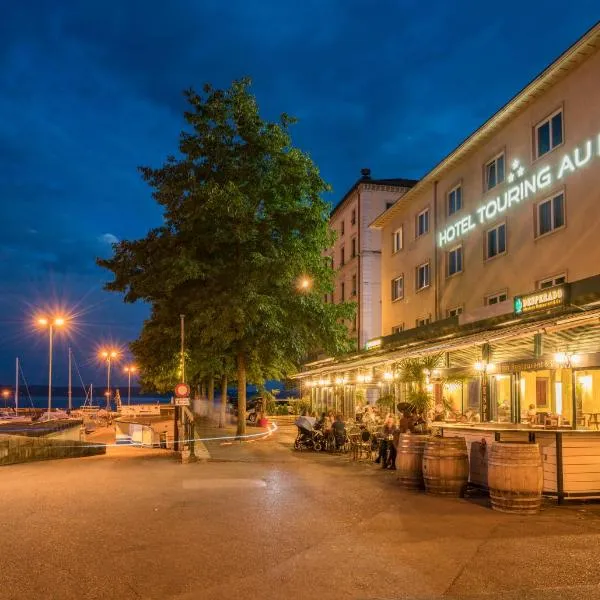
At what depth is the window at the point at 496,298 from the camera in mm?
27111

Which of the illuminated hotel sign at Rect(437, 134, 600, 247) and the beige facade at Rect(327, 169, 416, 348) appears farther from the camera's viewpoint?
the beige facade at Rect(327, 169, 416, 348)

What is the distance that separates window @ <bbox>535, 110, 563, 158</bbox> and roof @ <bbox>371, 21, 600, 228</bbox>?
104 centimetres

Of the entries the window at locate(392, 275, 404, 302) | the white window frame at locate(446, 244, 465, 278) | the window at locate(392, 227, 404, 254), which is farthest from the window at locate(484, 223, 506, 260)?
the window at locate(392, 227, 404, 254)

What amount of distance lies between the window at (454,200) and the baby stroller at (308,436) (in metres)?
12.5

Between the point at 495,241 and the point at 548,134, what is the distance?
4.89 m

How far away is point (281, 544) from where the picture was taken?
8984 millimetres

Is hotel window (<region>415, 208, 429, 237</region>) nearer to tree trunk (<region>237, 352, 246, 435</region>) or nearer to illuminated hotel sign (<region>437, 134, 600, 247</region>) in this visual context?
illuminated hotel sign (<region>437, 134, 600, 247</region>)

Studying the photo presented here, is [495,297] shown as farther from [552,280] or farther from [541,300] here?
[541,300]

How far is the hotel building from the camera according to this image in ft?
51.5

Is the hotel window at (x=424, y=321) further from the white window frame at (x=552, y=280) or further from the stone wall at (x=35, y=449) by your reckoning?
the stone wall at (x=35, y=449)

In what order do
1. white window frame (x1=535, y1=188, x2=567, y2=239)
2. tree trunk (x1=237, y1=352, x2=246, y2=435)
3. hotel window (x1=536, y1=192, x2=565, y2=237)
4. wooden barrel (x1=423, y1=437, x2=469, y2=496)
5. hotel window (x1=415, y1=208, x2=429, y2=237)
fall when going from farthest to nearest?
hotel window (x1=415, y1=208, x2=429, y2=237), tree trunk (x1=237, y1=352, x2=246, y2=435), hotel window (x1=536, y1=192, x2=565, y2=237), white window frame (x1=535, y1=188, x2=567, y2=239), wooden barrel (x1=423, y1=437, x2=469, y2=496)

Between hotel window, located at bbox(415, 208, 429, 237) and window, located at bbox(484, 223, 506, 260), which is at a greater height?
hotel window, located at bbox(415, 208, 429, 237)

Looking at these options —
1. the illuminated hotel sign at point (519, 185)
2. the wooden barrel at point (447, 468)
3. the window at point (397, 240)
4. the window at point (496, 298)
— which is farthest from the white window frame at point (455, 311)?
the wooden barrel at point (447, 468)

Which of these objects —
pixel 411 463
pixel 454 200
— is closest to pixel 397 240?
pixel 454 200
